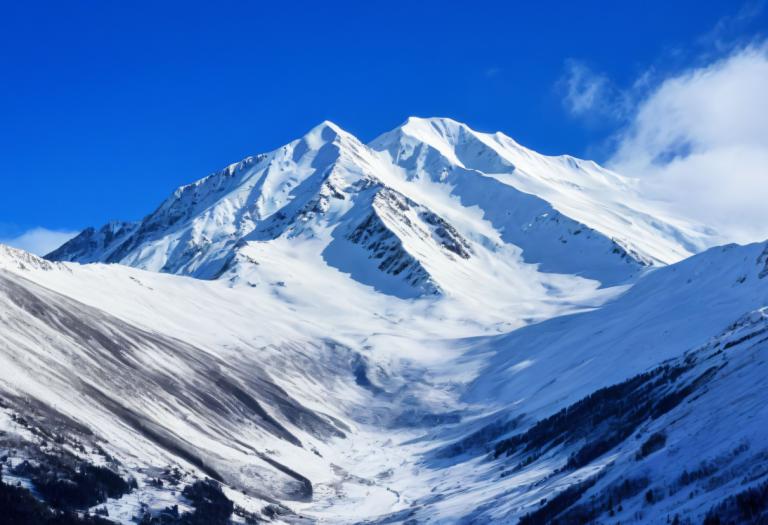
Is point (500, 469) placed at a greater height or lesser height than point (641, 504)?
greater

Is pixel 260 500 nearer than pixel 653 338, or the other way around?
pixel 260 500

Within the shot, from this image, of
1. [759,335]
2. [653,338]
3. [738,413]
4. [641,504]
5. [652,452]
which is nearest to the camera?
[641,504]

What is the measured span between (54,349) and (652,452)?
101 m

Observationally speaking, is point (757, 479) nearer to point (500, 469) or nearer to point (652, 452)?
point (652, 452)

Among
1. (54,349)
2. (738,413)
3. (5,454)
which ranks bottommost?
(738,413)

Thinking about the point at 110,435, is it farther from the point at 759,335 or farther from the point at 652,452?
the point at 759,335

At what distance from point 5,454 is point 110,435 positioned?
2416 cm

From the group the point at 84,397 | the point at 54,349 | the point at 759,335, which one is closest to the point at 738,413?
the point at 759,335

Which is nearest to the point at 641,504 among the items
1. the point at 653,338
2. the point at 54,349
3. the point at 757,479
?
the point at 757,479

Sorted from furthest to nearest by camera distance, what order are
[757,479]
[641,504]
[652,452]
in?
[652,452] → [641,504] → [757,479]

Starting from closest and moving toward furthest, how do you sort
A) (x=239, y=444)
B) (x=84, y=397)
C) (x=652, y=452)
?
1. (x=652, y=452)
2. (x=84, y=397)
3. (x=239, y=444)

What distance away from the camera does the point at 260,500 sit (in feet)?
437

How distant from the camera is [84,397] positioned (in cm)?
13275

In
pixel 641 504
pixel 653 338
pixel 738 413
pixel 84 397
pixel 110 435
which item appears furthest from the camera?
pixel 653 338
